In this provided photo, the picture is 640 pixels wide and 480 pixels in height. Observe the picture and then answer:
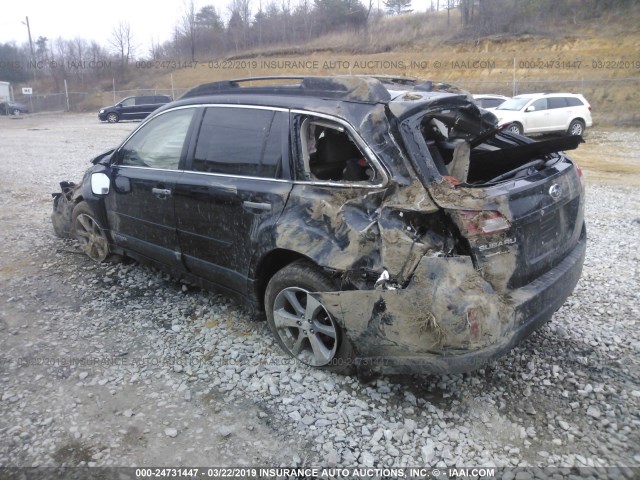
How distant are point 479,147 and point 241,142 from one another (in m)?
2.04

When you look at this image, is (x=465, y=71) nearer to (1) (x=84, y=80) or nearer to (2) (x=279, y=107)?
(2) (x=279, y=107)

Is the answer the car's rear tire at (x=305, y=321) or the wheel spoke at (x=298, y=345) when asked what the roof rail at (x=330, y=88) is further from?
the wheel spoke at (x=298, y=345)

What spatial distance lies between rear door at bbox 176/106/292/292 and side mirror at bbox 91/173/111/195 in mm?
1267

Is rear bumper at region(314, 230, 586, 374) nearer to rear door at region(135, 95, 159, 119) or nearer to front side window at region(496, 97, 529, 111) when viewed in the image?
front side window at region(496, 97, 529, 111)

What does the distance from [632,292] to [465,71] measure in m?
30.4

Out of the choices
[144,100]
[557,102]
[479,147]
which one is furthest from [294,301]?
[144,100]

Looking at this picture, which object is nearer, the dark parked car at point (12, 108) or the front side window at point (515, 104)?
the front side window at point (515, 104)

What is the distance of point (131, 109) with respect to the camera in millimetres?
29203

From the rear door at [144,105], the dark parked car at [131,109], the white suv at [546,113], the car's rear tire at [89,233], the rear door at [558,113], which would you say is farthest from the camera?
the rear door at [144,105]

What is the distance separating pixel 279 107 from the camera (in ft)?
11.4

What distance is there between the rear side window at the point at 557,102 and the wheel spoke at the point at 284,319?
57.0 ft

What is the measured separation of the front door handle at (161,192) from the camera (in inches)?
161

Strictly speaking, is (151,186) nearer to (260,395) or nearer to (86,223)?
(86,223)

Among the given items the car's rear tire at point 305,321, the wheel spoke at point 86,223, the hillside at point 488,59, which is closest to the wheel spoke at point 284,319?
the car's rear tire at point 305,321
